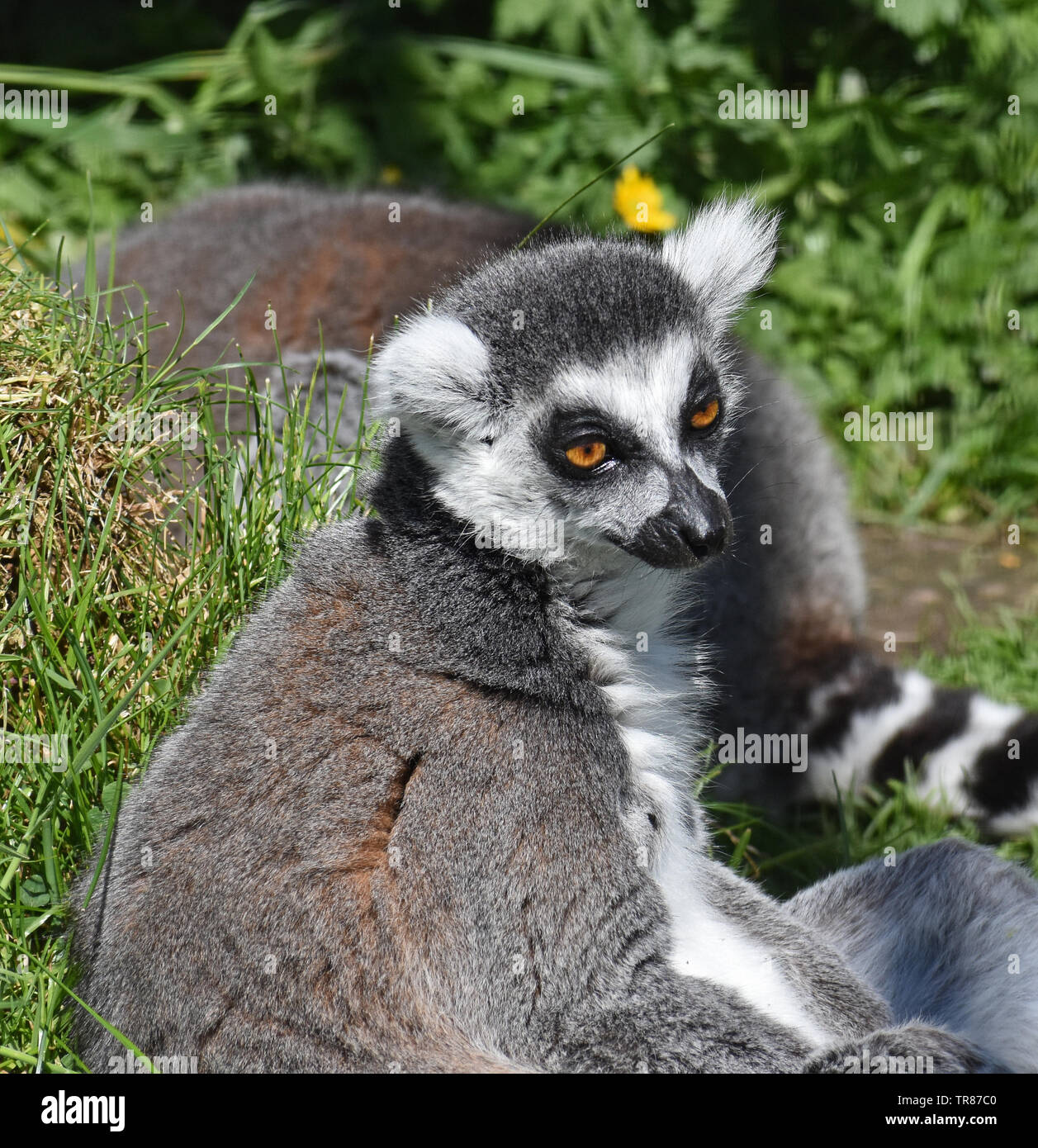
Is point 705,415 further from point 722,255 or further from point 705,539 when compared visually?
point 722,255

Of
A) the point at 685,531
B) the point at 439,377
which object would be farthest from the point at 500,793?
the point at 439,377

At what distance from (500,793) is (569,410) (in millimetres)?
810

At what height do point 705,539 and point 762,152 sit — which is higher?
point 762,152

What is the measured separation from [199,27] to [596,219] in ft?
8.79

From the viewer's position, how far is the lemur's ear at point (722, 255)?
3180 mm

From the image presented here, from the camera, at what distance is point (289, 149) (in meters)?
7.08

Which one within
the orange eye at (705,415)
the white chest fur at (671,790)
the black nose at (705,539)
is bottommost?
the white chest fur at (671,790)

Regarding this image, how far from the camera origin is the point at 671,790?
113 inches

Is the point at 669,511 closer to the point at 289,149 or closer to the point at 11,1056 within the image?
the point at 11,1056

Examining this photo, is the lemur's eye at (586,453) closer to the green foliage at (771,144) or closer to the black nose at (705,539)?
the black nose at (705,539)

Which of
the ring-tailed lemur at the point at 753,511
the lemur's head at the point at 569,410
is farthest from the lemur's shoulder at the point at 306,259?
the lemur's head at the point at 569,410

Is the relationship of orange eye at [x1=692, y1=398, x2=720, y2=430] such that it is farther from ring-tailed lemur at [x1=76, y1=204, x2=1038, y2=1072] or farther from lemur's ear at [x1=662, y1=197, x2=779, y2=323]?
lemur's ear at [x1=662, y1=197, x2=779, y2=323]

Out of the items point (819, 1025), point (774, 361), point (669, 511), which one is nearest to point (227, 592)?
point (669, 511)

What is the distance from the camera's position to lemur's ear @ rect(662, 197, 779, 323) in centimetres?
318
